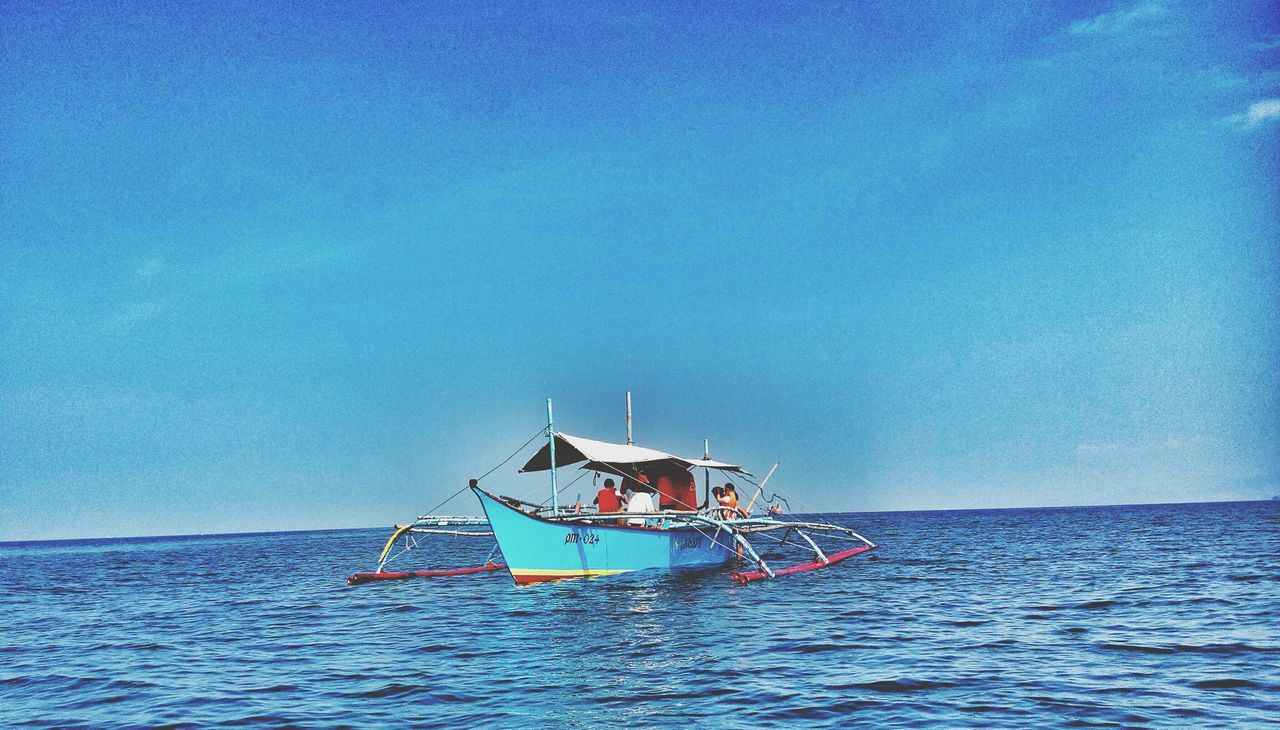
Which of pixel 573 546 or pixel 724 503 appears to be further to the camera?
pixel 724 503

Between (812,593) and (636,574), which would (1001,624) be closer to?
(812,593)

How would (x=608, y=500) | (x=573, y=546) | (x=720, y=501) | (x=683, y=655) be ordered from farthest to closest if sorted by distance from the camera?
(x=720, y=501) < (x=608, y=500) < (x=573, y=546) < (x=683, y=655)

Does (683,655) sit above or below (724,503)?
below

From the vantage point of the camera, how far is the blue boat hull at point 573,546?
23.3 m

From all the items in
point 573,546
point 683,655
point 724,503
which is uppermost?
point 724,503

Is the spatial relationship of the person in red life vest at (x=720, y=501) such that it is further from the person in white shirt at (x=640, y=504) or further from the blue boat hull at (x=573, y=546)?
the person in white shirt at (x=640, y=504)

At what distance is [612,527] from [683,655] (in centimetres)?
1144

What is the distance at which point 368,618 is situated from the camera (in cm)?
2022

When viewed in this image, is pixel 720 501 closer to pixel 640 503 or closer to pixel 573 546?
pixel 640 503

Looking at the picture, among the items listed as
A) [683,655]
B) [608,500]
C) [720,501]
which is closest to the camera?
[683,655]

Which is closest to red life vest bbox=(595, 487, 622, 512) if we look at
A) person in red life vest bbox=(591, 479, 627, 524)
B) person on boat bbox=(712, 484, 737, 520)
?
person in red life vest bbox=(591, 479, 627, 524)

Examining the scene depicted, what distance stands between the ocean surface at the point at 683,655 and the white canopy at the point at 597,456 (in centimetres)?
392

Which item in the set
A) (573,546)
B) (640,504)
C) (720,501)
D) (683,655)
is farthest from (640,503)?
(683,655)

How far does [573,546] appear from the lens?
24281 mm
